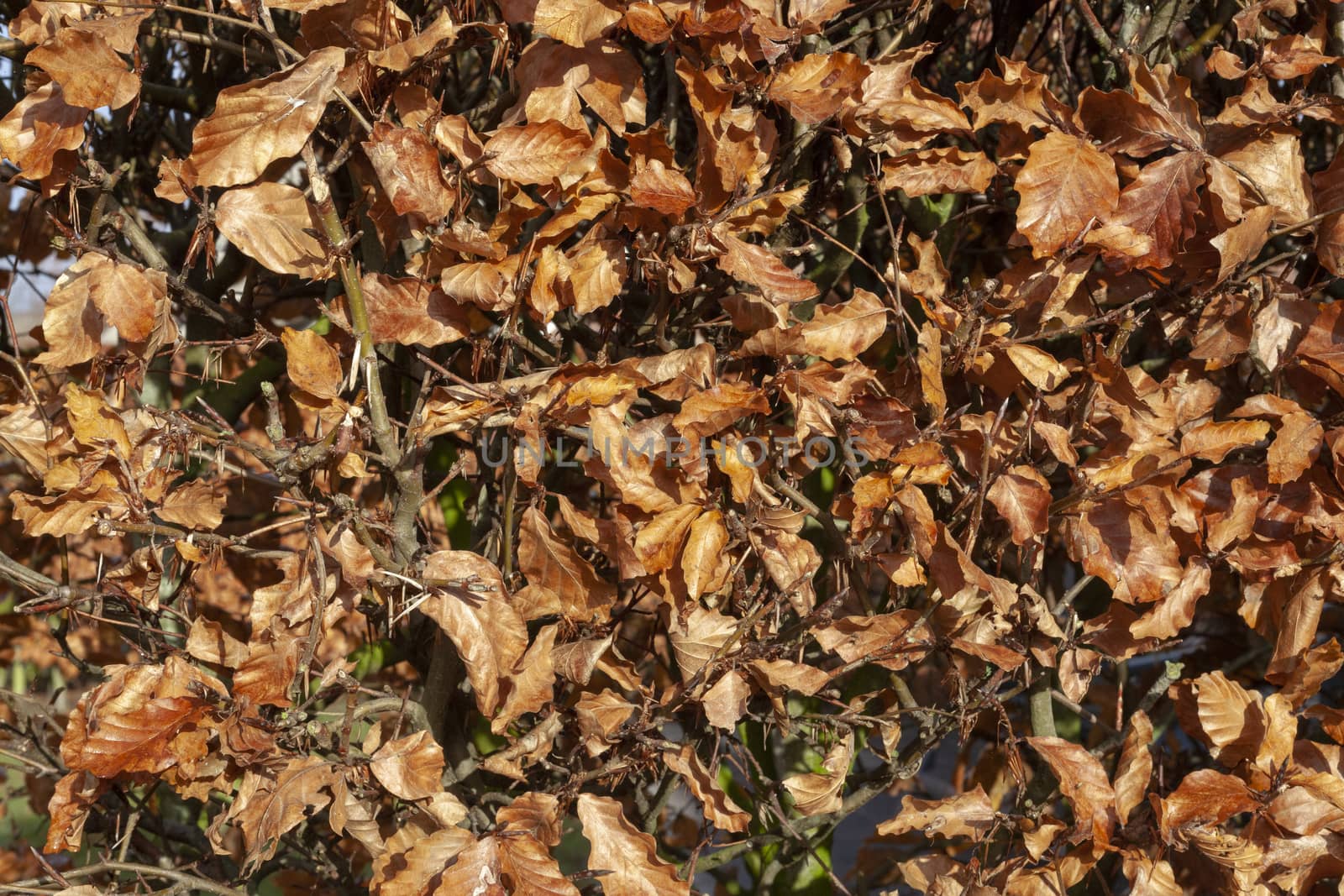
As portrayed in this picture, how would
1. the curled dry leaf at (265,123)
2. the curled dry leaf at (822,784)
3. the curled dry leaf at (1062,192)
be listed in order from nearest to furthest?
the curled dry leaf at (265,123)
the curled dry leaf at (1062,192)
the curled dry leaf at (822,784)

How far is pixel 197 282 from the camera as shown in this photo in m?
2.01

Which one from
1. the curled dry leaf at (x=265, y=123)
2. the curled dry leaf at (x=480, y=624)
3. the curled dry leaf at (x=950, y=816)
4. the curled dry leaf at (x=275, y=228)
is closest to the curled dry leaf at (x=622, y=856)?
the curled dry leaf at (x=480, y=624)

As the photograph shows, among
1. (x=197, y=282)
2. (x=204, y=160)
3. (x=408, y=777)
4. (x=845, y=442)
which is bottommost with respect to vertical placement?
(x=408, y=777)

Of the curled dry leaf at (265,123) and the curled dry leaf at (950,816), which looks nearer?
the curled dry leaf at (265,123)

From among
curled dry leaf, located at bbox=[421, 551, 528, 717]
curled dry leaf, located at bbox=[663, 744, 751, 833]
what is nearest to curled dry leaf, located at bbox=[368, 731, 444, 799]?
curled dry leaf, located at bbox=[421, 551, 528, 717]

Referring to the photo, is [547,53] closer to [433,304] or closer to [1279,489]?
[433,304]

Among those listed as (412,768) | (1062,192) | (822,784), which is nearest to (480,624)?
(412,768)

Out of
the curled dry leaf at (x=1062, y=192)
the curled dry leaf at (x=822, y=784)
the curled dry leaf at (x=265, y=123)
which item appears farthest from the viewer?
the curled dry leaf at (x=822, y=784)

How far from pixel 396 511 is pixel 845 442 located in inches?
24.6

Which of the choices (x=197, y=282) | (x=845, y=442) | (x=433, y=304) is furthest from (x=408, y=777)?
(x=197, y=282)

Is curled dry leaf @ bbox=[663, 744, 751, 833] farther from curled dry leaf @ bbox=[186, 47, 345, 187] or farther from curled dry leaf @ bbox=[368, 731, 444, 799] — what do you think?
curled dry leaf @ bbox=[186, 47, 345, 187]

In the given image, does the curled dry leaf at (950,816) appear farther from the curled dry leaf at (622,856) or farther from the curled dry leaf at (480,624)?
the curled dry leaf at (480,624)

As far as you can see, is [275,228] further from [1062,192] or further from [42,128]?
[1062,192]

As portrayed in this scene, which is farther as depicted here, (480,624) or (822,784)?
(822,784)
